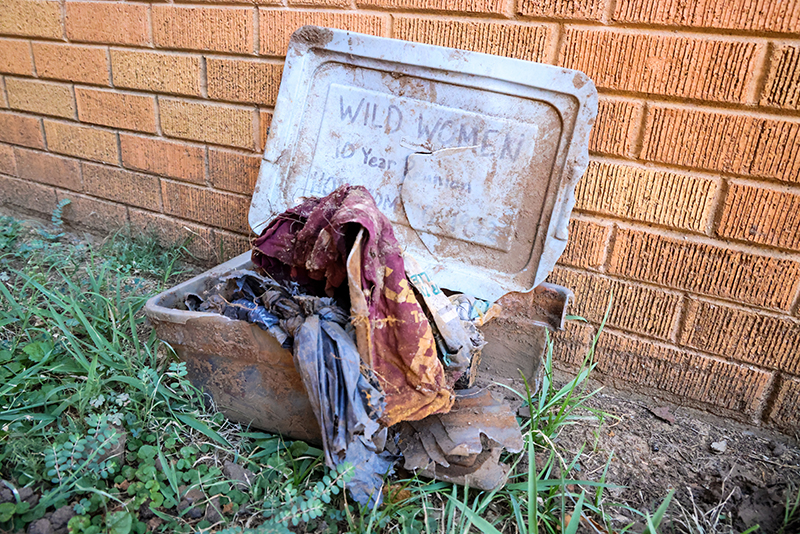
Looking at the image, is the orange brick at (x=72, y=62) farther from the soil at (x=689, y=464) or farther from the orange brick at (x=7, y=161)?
the soil at (x=689, y=464)

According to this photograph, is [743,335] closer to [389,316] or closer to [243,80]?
[389,316]

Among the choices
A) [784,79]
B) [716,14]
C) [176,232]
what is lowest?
[176,232]

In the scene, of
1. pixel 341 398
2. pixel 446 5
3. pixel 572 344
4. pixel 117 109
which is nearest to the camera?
pixel 341 398

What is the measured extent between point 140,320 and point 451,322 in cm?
134

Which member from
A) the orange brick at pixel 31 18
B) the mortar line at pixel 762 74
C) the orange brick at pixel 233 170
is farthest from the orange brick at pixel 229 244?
the mortar line at pixel 762 74

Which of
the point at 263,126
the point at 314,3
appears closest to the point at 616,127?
the point at 314,3

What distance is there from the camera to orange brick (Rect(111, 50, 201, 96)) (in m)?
2.29

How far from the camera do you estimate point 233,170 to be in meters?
2.31

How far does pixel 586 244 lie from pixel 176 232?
2.07 m

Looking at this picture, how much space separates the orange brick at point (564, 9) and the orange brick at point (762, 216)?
29.4 inches

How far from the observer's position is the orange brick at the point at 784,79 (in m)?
1.45

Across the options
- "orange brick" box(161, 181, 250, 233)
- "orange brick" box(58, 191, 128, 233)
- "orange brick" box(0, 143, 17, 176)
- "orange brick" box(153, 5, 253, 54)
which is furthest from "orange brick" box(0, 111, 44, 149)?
"orange brick" box(153, 5, 253, 54)

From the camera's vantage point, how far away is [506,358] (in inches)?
69.2

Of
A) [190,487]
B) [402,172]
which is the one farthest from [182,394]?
[402,172]
